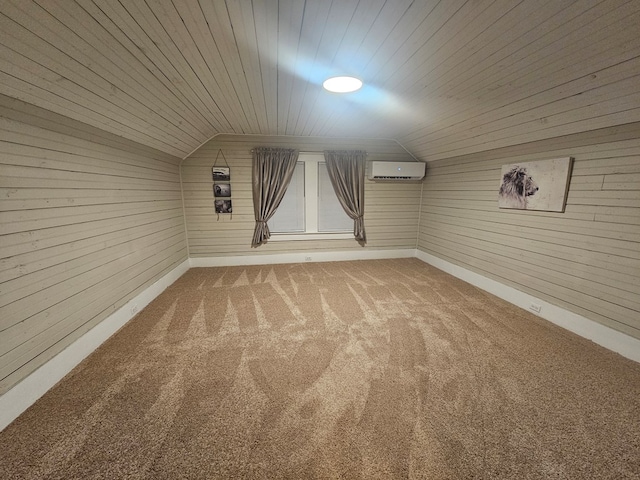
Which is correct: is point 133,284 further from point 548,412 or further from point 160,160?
point 548,412

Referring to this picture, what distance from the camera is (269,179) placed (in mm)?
4320

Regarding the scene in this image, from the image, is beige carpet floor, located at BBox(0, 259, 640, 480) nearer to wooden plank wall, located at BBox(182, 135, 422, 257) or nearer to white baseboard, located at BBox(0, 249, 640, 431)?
white baseboard, located at BBox(0, 249, 640, 431)

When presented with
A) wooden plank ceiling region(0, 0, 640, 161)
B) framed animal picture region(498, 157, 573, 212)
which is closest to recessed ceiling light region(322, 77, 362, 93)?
wooden plank ceiling region(0, 0, 640, 161)

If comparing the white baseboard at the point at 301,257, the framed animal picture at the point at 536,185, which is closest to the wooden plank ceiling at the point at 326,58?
the framed animal picture at the point at 536,185

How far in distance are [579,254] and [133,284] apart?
480 cm

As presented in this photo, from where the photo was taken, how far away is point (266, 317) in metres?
2.73

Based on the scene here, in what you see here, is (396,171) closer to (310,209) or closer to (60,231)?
(310,209)

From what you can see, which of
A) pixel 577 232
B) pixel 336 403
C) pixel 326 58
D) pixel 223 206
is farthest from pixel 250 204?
pixel 577 232

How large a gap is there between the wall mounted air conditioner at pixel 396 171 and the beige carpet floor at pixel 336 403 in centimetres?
269

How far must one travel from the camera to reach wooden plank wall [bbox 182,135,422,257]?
4.21m

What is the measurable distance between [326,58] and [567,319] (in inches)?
135

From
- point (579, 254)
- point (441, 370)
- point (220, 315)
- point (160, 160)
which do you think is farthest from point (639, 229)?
point (160, 160)

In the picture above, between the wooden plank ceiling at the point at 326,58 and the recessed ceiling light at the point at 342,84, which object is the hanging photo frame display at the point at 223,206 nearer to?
the wooden plank ceiling at the point at 326,58

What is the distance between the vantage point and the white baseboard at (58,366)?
1.48 metres
